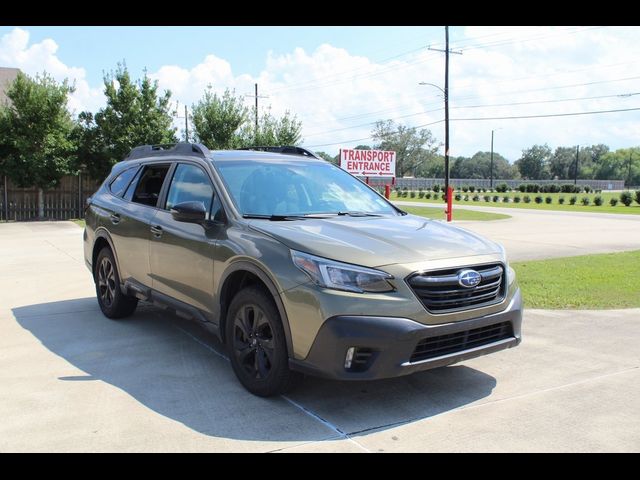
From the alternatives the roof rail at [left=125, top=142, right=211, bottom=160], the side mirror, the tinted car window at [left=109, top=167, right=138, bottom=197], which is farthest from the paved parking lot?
the roof rail at [left=125, top=142, right=211, bottom=160]

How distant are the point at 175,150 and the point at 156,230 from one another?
2.90 ft

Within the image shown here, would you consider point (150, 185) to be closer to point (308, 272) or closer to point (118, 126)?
point (308, 272)

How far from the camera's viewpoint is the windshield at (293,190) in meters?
4.72

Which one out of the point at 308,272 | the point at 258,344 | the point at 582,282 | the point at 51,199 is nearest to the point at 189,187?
the point at 258,344

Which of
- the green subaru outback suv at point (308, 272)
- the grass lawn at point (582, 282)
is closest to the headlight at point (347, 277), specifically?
the green subaru outback suv at point (308, 272)

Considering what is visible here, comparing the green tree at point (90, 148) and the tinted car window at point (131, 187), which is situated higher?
the green tree at point (90, 148)

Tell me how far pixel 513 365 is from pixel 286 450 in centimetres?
246

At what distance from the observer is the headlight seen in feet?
12.0

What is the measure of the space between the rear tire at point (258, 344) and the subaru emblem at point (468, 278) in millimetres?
1255

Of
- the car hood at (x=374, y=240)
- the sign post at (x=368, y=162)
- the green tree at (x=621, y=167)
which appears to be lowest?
the car hood at (x=374, y=240)

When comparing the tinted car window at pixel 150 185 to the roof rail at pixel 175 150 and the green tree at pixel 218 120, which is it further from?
the green tree at pixel 218 120

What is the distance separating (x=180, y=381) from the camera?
14.9 feet

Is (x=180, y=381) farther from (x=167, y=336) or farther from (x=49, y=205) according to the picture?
(x=49, y=205)

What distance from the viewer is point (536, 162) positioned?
472 ft
